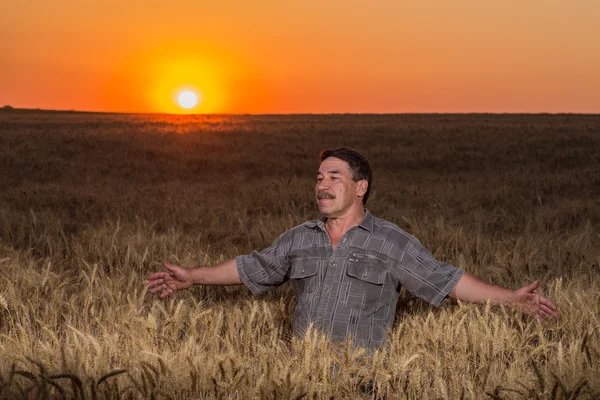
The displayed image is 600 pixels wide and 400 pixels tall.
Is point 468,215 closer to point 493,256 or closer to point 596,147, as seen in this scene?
point 493,256

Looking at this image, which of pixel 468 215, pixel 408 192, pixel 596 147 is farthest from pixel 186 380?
pixel 596 147

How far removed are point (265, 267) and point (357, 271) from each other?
59 centimetres

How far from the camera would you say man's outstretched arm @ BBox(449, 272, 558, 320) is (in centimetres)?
321

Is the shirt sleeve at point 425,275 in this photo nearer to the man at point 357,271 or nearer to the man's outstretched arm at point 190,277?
the man at point 357,271

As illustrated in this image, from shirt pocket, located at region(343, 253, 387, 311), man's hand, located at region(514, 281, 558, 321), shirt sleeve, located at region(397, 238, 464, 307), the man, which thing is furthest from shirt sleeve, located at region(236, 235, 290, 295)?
man's hand, located at region(514, 281, 558, 321)

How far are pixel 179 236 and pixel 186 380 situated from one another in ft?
12.9

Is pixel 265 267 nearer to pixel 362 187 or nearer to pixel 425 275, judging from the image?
pixel 362 187

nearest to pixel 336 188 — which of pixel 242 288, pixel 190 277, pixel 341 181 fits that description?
pixel 341 181

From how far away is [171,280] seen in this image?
12.2 ft

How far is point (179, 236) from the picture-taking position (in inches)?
249

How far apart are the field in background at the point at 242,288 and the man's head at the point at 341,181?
66 cm

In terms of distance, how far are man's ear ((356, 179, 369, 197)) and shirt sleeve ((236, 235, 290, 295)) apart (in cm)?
48

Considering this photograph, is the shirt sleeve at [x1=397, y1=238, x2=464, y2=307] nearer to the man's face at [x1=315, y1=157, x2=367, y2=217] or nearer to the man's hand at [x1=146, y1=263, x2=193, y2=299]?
the man's face at [x1=315, y1=157, x2=367, y2=217]

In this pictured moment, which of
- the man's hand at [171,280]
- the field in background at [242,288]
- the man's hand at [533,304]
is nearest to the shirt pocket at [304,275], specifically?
the field in background at [242,288]
